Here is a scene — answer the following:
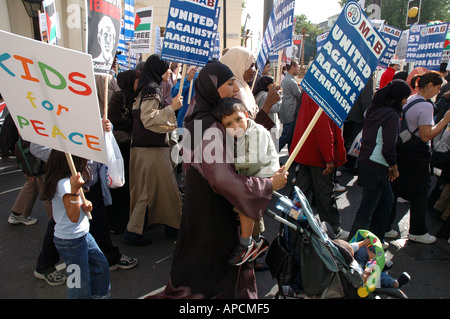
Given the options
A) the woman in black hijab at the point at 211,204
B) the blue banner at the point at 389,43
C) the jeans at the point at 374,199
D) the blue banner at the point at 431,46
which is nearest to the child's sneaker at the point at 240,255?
the woman in black hijab at the point at 211,204

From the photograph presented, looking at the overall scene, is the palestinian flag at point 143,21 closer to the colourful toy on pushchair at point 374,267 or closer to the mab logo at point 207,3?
the mab logo at point 207,3

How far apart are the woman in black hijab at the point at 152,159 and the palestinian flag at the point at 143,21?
3.46m

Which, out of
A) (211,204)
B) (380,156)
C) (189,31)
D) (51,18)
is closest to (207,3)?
(189,31)

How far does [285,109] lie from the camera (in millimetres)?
6527

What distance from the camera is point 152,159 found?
3781mm

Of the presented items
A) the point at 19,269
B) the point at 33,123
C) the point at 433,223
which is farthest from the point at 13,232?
the point at 433,223

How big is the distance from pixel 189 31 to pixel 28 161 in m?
2.21

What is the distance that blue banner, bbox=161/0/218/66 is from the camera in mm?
3992

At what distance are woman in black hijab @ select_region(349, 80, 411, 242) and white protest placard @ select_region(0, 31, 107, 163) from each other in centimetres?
266

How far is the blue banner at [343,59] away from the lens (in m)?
2.49

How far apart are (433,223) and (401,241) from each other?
885 millimetres

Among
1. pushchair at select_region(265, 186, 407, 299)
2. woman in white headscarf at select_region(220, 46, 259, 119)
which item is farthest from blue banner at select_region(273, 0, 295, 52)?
pushchair at select_region(265, 186, 407, 299)

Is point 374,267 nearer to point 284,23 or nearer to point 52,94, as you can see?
point 52,94

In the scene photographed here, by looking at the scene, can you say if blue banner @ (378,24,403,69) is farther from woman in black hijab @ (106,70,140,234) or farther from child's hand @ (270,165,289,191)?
child's hand @ (270,165,289,191)
